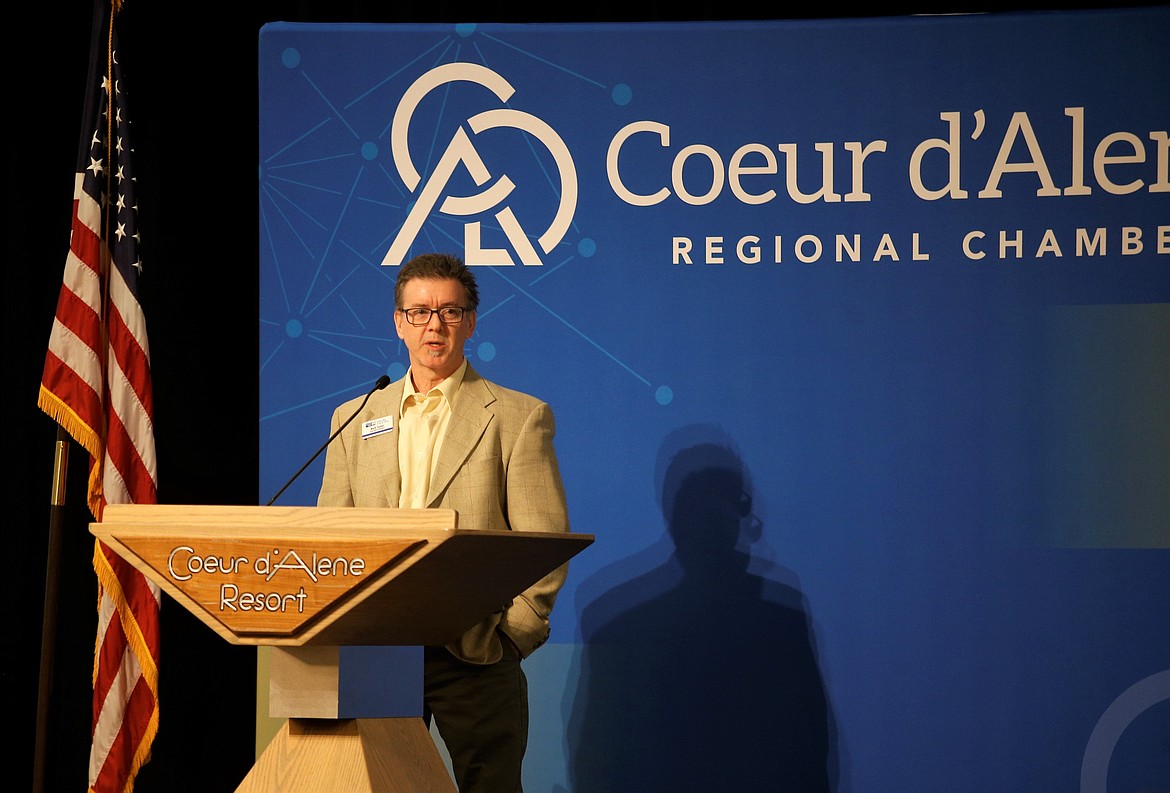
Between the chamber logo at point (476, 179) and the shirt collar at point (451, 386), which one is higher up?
the chamber logo at point (476, 179)

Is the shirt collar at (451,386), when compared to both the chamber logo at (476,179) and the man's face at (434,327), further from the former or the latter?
the chamber logo at (476,179)

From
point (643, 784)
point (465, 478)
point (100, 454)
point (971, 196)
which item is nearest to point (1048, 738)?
point (643, 784)

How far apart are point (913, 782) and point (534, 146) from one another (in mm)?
2325

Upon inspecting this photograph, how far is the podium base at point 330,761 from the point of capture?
1.91 meters

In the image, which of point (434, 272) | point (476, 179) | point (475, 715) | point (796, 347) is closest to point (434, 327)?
point (434, 272)

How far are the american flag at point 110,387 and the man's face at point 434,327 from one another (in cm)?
134

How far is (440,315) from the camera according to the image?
300 cm

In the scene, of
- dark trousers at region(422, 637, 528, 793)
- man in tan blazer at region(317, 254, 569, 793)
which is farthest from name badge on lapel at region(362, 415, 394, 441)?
dark trousers at region(422, 637, 528, 793)

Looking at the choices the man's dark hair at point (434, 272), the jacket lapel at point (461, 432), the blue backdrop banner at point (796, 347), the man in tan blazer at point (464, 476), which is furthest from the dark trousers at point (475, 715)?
the blue backdrop banner at point (796, 347)

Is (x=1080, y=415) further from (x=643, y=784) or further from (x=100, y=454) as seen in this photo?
(x=100, y=454)

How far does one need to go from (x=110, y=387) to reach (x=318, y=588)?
2386 millimetres

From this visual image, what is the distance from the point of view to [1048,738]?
12.3 feet

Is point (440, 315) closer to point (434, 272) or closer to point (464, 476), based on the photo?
point (434, 272)

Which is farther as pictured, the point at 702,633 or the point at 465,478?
the point at 702,633
